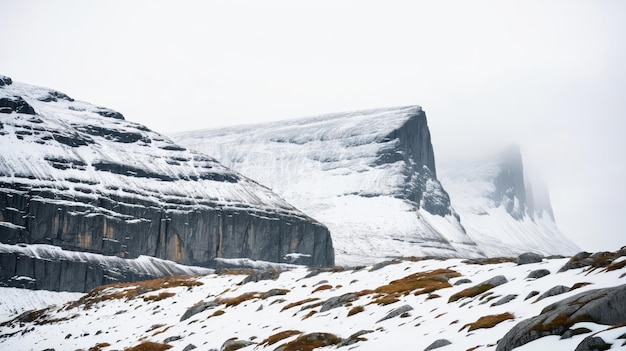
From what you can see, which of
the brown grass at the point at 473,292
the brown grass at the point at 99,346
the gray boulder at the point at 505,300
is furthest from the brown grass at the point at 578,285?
the brown grass at the point at 99,346

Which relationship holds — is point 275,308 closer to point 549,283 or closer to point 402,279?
point 402,279

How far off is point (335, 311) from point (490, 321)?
22514 mm

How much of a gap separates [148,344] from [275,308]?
12.4 meters

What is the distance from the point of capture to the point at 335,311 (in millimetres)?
57406

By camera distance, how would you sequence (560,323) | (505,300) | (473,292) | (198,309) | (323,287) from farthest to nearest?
(198,309), (323,287), (473,292), (505,300), (560,323)

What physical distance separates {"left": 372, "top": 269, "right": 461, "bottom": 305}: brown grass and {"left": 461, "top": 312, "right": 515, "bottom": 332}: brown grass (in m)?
17.2

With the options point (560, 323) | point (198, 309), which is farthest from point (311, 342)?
point (198, 309)

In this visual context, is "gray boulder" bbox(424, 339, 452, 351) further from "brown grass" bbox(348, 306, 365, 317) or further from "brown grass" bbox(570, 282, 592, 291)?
"brown grass" bbox(348, 306, 365, 317)

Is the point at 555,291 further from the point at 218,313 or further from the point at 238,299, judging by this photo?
the point at 238,299

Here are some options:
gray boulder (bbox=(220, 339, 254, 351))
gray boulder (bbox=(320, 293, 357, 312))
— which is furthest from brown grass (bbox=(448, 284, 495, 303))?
gray boulder (bbox=(220, 339, 254, 351))

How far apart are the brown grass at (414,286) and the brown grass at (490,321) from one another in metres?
17.2

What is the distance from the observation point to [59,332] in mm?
93375

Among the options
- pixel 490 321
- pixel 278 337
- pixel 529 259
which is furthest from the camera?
pixel 529 259

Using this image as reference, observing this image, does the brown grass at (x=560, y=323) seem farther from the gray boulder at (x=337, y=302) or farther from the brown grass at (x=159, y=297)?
the brown grass at (x=159, y=297)
